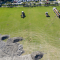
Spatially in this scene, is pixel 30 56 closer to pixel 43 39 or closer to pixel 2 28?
pixel 43 39

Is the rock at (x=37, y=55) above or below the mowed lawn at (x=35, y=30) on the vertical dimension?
below

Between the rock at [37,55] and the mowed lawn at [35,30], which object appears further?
the mowed lawn at [35,30]

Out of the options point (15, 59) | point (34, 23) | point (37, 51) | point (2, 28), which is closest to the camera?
point (15, 59)

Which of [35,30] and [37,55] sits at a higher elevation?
[35,30]

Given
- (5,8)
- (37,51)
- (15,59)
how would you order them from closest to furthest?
(15,59)
(37,51)
(5,8)

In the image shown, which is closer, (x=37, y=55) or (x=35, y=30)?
(x=37, y=55)

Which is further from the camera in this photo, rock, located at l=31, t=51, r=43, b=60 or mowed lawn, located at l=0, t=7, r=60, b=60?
mowed lawn, located at l=0, t=7, r=60, b=60

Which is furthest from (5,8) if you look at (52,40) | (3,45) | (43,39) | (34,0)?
(52,40)

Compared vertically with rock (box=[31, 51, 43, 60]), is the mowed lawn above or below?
above
